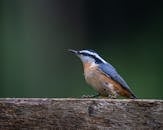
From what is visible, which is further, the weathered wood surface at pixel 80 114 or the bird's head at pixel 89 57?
the bird's head at pixel 89 57

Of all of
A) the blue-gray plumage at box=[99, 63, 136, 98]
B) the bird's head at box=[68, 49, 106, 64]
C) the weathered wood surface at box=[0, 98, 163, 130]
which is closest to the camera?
the weathered wood surface at box=[0, 98, 163, 130]

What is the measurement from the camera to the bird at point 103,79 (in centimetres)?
598

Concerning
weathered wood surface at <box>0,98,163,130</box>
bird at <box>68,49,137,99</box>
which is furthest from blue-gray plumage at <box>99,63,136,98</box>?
weathered wood surface at <box>0,98,163,130</box>

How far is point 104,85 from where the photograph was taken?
609 cm

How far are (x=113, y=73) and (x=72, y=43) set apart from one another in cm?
749

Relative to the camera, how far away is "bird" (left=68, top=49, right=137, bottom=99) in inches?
236

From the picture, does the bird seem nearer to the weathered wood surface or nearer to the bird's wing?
the bird's wing

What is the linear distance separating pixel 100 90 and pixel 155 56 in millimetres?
6639

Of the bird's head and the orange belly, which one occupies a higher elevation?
the bird's head

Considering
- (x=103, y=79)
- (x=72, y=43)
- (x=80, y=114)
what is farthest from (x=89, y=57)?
(x=72, y=43)

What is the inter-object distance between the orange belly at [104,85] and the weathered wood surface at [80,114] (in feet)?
4.53

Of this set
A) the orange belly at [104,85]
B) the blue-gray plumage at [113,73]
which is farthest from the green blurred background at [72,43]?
the orange belly at [104,85]

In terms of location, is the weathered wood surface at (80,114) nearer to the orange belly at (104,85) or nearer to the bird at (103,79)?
the bird at (103,79)

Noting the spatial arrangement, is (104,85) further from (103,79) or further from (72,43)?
(72,43)
